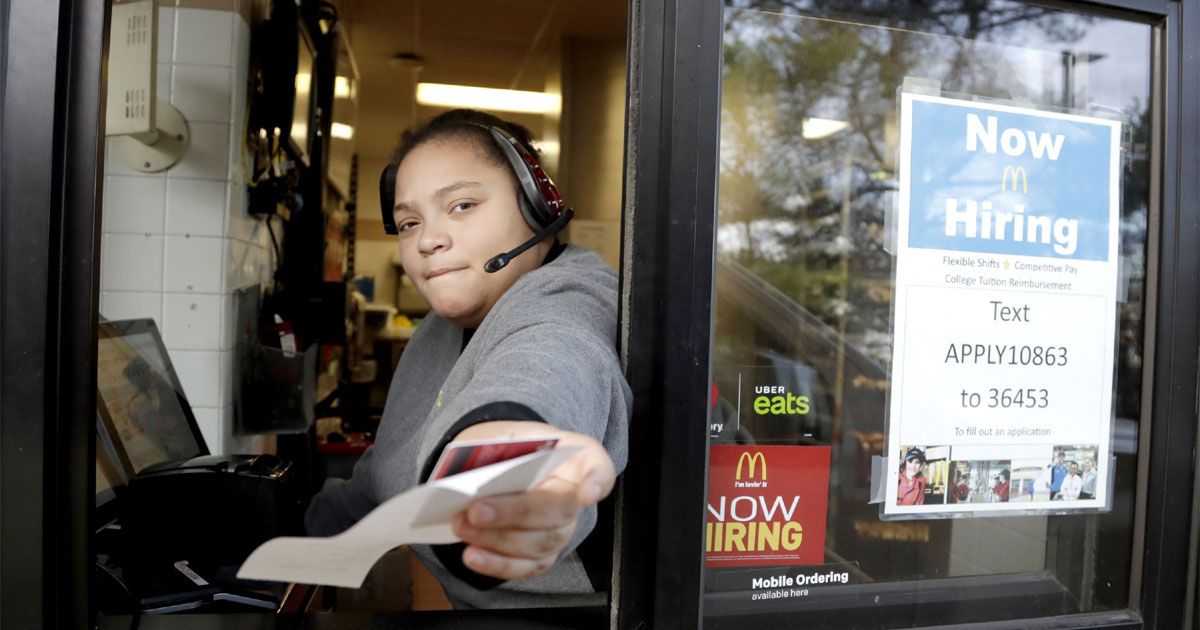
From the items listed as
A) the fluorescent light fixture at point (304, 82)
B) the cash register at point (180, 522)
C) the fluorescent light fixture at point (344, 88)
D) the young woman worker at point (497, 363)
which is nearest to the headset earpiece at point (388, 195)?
the young woman worker at point (497, 363)

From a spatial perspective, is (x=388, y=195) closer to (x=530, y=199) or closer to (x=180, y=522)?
(x=530, y=199)

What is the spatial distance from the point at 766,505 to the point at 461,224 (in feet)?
2.03

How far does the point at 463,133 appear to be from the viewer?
4.40 ft

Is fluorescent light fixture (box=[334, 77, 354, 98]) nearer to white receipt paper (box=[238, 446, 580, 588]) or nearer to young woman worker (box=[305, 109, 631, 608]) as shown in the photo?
young woman worker (box=[305, 109, 631, 608])

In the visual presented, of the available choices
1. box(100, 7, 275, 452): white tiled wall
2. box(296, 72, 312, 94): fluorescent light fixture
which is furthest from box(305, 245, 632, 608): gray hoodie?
box(296, 72, 312, 94): fluorescent light fixture

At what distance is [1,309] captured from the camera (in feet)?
2.99

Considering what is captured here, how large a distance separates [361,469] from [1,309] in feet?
2.65

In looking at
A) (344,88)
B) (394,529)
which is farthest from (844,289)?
(344,88)

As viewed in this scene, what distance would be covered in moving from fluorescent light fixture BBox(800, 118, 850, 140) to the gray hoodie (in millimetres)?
348

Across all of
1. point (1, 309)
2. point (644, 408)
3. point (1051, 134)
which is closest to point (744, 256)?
point (644, 408)

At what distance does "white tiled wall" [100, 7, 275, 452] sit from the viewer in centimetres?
204

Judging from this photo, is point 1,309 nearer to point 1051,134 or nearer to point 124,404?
point 124,404

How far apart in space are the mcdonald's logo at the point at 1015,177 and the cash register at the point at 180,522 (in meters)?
1.23

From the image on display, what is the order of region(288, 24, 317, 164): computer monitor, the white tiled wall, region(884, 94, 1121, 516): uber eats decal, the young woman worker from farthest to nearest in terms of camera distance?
region(288, 24, 317, 164): computer monitor
the white tiled wall
region(884, 94, 1121, 516): uber eats decal
the young woman worker
